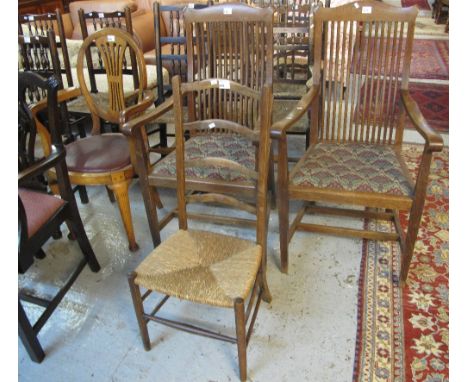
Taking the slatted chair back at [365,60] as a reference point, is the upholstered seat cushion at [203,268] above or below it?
below

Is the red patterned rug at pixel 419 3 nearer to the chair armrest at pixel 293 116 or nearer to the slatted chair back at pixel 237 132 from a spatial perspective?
the chair armrest at pixel 293 116

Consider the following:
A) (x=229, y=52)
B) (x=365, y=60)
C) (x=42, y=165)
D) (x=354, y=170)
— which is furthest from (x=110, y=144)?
(x=365, y=60)

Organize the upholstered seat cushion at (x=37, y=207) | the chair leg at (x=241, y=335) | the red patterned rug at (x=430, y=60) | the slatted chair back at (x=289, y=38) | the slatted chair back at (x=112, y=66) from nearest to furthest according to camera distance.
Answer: the chair leg at (x=241, y=335) → the upholstered seat cushion at (x=37, y=207) → the slatted chair back at (x=112, y=66) → the slatted chair back at (x=289, y=38) → the red patterned rug at (x=430, y=60)

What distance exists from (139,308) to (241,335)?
381 mm

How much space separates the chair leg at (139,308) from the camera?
1.36 meters

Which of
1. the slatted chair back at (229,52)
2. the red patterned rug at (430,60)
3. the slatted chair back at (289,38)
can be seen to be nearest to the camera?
→ the slatted chair back at (229,52)

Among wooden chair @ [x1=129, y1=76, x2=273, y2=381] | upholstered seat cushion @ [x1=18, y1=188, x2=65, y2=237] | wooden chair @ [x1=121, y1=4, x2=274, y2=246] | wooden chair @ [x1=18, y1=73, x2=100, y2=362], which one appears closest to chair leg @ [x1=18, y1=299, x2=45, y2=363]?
wooden chair @ [x1=18, y1=73, x2=100, y2=362]

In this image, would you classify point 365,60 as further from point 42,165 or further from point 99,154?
point 42,165

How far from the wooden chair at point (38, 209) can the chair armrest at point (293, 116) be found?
33.6 inches

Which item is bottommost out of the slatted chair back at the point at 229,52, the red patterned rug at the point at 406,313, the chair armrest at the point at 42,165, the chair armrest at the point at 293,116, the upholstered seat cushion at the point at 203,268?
the red patterned rug at the point at 406,313

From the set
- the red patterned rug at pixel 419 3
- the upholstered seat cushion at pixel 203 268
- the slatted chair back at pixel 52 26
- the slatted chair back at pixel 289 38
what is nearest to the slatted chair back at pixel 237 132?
the upholstered seat cushion at pixel 203 268
